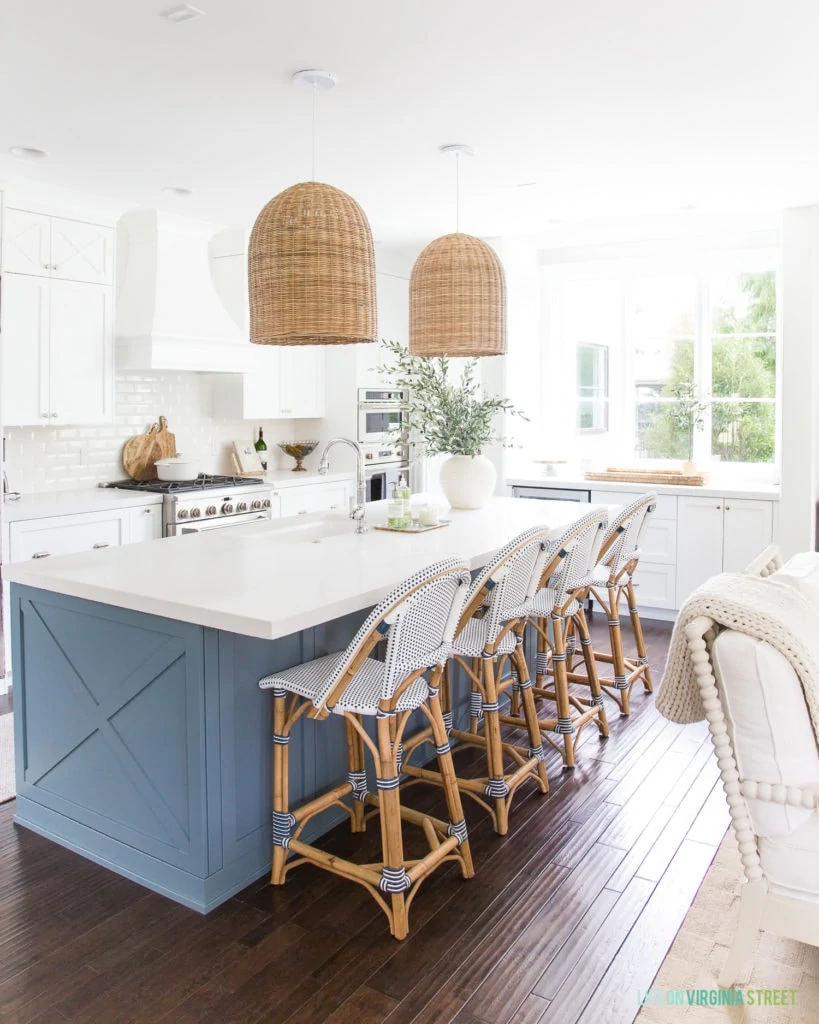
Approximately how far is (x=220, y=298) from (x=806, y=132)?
3584mm

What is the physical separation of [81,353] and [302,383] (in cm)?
194

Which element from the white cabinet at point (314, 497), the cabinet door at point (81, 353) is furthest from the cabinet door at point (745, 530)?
the cabinet door at point (81, 353)

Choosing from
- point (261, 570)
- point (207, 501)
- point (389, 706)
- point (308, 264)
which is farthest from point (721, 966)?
point (207, 501)

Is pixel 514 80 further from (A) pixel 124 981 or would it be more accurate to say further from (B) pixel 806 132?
(A) pixel 124 981

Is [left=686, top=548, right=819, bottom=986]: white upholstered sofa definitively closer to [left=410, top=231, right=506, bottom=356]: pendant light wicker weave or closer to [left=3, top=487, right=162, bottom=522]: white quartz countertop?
[left=410, top=231, right=506, bottom=356]: pendant light wicker weave

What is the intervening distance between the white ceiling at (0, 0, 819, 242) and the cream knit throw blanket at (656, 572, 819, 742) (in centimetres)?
182

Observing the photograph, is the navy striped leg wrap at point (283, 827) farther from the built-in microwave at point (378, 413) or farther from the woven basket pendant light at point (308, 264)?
the built-in microwave at point (378, 413)

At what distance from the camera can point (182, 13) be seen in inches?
106

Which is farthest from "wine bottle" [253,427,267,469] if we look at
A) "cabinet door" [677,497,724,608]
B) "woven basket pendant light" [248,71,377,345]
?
"woven basket pendant light" [248,71,377,345]

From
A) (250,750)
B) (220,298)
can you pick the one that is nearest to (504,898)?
(250,750)

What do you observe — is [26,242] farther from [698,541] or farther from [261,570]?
[698,541]

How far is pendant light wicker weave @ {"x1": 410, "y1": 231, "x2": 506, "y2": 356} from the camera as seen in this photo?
3840 mm

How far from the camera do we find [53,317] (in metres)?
4.86

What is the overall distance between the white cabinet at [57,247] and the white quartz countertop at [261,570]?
2.03m
